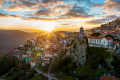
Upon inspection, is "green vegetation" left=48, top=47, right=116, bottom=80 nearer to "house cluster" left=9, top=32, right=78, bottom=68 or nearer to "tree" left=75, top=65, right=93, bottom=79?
"tree" left=75, top=65, right=93, bottom=79

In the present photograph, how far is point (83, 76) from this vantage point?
20.5 m

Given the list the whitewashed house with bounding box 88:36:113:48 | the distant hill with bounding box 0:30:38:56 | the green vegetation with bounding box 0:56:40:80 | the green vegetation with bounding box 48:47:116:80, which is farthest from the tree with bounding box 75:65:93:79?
the distant hill with bounding box 0:30:38:56

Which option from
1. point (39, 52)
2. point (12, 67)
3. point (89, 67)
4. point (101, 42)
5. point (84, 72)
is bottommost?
point (12, 67)

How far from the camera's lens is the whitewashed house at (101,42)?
2434cm

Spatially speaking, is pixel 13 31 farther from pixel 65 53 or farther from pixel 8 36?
pixel 65 53

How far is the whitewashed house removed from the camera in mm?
24344

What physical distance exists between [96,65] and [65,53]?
29.0ft

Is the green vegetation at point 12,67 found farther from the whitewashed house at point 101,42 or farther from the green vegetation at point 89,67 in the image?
the whitewashed house at point 101,42

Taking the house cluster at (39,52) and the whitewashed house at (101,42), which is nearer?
the whitewashed house at (101,42)

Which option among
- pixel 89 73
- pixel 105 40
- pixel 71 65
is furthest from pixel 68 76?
pixel 105 40

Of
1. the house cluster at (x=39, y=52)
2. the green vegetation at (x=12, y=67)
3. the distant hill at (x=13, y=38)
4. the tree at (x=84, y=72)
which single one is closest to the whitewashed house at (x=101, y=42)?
the tree at (x=84, y=72)

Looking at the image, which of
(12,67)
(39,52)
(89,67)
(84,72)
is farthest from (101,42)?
(12,67)

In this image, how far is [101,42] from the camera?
25484 mm

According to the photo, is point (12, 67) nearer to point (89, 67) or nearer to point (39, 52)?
point (39, 52)
